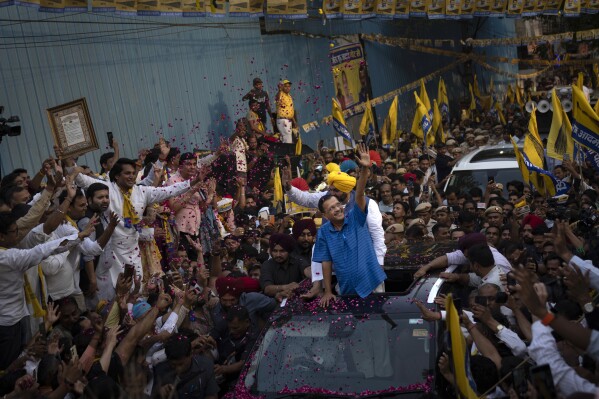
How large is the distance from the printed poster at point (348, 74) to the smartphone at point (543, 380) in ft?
65.3

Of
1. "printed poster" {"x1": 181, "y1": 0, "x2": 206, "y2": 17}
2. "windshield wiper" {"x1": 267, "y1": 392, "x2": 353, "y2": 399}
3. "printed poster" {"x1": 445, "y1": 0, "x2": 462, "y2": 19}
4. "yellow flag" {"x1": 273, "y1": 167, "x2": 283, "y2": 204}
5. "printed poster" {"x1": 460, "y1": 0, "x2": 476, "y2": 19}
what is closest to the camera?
"windshield wiper" {"x1": 267, "y1": 392, "x2": 353, "y2": 399}


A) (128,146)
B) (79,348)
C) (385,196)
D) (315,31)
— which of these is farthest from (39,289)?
(315,31)

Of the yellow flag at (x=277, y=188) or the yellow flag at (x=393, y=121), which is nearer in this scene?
the yellow flag at (x=277, y=188)

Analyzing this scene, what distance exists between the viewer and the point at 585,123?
11570mm

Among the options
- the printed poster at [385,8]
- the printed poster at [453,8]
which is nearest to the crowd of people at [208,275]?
the printed poster at [385,8]

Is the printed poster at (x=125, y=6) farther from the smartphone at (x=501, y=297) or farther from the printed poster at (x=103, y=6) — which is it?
the smartphone at (x=501, y=297)

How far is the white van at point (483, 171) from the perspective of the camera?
15.0 meters

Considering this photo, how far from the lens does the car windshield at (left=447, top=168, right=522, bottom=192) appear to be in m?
14.9

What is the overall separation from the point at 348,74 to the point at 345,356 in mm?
19762

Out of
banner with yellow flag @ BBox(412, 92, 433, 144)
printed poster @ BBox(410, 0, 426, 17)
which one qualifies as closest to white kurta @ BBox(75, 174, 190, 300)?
banner with yellow flag @ BBox(412, 92, 433, 144)

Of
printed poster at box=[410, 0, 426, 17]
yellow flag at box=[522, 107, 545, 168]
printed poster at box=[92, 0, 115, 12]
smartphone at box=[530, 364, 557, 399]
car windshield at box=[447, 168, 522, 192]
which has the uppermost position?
printed poster at box=[92, 0, 115, 12]

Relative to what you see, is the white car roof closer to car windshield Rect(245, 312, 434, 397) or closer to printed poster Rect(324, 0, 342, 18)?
printed poster Rect(324, 0, 342, 18)

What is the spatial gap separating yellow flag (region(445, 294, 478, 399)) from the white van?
28.5ft

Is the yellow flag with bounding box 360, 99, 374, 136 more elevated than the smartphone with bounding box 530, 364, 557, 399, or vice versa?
the smartphone with bounding box 530, 364, 557, 399
